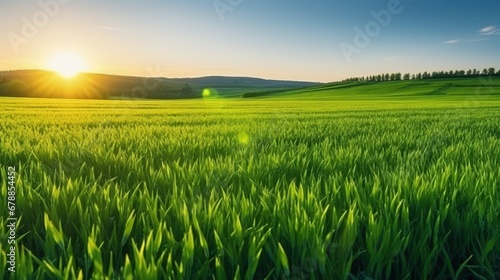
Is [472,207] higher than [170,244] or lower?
lower

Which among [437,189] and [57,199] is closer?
[57,199]

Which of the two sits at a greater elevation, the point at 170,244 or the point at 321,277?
the point at 170,244

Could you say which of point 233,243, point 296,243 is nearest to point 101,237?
point 233,243

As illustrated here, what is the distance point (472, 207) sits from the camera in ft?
6.52

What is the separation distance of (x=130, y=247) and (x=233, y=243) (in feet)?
1.57

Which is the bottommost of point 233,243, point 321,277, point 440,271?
point 440,271

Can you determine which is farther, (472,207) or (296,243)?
(472,207)

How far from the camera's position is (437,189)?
233 cm

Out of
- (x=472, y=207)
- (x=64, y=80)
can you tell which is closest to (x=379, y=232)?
(x=472, y=207)

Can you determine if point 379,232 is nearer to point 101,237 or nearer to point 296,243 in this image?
point 296,243

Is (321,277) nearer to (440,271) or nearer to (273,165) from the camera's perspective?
(440,271)

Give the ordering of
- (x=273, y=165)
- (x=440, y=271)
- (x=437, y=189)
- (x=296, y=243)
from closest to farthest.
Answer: (x=296, y=243) → (x=440, y=271) → (x=437, y=189) → (x=273, y=165)

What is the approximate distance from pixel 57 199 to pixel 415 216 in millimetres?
1800

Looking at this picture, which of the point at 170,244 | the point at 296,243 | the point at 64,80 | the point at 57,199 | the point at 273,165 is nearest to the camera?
the point at 170,244
